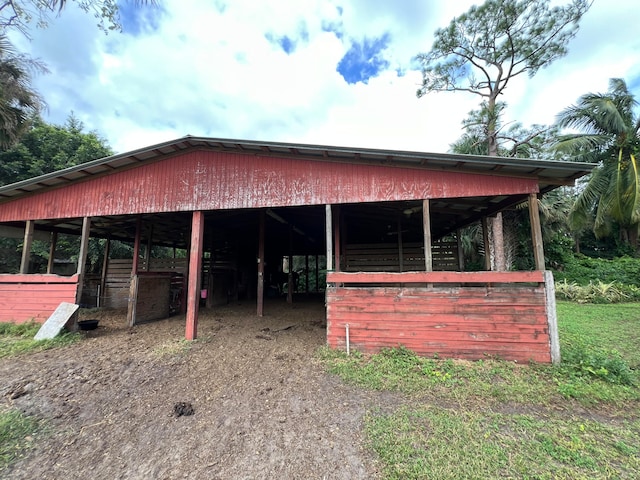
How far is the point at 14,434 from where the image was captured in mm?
2832

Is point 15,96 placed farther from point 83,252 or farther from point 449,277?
point 449,277

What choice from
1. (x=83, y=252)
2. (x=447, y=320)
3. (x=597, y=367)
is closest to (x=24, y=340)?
(x=83, y=252)

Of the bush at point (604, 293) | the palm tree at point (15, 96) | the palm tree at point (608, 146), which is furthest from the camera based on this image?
the palm tree at point (608, 146)

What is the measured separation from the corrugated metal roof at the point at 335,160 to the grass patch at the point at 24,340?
3256mm

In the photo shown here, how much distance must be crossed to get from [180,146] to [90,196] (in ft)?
8.85

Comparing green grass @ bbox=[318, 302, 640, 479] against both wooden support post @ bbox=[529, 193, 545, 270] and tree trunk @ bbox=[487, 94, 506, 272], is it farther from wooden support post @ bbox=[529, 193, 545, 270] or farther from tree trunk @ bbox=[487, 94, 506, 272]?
tree trunk @ bbox=[487, 94, 506, 272]

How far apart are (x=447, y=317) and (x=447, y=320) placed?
0.15ft

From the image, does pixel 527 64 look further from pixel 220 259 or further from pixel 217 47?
pixel 220 259

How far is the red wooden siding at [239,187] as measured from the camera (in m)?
5.00

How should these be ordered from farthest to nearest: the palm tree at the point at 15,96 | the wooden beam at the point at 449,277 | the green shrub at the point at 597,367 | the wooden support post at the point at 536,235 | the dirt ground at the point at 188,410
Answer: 1. the palm tree at the point at 15,96
2. the wooden support post at the point at 536,235
3. the wooden beam at the point at 449,277
4. the green shrub at the point at 597,367
5. the dirt ground at the point at 188,410

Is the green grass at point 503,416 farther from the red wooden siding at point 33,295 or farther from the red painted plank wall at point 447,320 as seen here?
the red wooden siding at point 33,295

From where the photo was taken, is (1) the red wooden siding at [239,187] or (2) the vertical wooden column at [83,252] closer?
(1) the red wooden siding at [239,187]

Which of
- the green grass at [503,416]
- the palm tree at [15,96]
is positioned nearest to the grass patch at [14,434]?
the green grass at [503,416]

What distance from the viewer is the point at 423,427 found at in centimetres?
277
